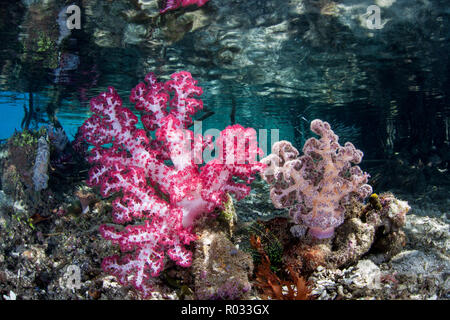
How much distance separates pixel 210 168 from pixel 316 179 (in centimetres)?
144

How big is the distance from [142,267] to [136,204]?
2.37 feet

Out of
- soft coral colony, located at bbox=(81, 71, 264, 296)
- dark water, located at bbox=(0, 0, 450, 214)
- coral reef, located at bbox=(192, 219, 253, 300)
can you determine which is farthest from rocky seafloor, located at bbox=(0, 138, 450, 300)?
dark water, located at bbox=(0, 0, 450, 214)

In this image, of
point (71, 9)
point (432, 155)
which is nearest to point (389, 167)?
point (432, 155)

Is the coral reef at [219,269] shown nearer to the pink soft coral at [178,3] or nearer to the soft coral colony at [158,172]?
the soft coral colony at [158,172]

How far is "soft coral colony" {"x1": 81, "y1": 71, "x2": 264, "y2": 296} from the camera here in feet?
10.0

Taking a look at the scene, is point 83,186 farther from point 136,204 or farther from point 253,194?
point 253,194

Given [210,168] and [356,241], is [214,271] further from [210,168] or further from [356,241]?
[356,241]

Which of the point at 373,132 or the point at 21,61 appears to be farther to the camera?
the point at 373,132

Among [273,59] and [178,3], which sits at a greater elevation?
[273,59]

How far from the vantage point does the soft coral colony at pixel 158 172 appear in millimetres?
3053

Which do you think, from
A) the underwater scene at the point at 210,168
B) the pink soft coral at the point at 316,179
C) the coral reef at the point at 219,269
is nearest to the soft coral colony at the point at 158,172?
the underwater scene at the point at 210,168

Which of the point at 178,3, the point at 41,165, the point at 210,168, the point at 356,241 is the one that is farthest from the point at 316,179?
the point at 178,3

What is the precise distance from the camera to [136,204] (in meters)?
3.14

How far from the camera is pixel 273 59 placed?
1245 cm
